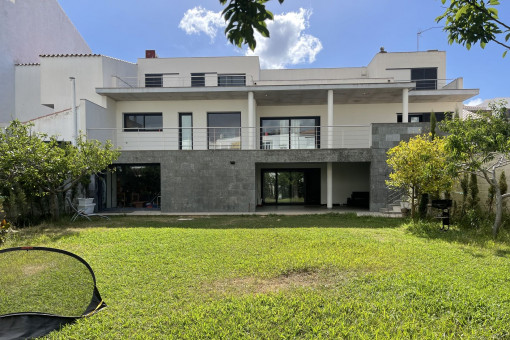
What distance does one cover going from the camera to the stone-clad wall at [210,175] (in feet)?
39.3

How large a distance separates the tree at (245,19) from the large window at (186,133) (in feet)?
39.9

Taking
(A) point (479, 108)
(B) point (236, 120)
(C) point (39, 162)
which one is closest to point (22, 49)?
(C) point (39, 162)

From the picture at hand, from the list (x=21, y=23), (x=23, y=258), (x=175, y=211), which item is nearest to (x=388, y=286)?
(x=23, y=258)

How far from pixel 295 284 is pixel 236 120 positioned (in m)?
11.1

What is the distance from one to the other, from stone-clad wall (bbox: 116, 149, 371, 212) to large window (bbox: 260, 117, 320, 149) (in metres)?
2.40

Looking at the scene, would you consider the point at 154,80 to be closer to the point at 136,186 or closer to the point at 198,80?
the point at 198,80

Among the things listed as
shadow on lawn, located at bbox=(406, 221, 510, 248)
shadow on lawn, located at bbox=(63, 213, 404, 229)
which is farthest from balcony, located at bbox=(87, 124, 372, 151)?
shadow on lawn, located at bbox=(406, 221, 510, 248)

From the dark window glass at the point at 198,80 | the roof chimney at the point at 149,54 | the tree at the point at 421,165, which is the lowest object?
the tree at the point at 421,165

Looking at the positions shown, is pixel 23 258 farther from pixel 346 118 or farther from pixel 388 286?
pixel 346 118

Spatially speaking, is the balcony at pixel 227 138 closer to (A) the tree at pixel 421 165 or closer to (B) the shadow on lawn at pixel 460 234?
(A) the tree at pixel 421 165

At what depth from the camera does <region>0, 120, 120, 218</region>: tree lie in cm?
816

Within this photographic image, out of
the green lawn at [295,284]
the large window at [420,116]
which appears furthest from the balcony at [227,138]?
the green lawn at [295,284]

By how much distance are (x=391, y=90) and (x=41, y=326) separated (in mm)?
14047

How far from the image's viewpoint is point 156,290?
13.0ft
